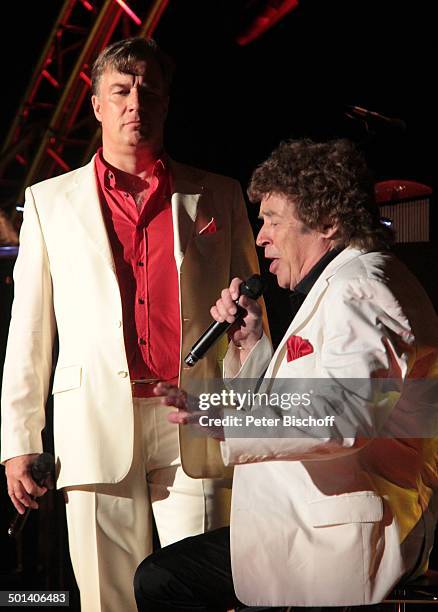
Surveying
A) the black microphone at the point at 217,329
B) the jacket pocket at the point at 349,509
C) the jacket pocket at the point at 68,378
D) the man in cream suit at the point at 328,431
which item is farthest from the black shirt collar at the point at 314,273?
the jacket pocket at the point at 68,378

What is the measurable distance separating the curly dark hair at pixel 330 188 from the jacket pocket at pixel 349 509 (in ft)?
1.67

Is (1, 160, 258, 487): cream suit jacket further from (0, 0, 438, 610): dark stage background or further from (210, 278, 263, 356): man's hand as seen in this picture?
(0, 0, 438, 610): dark stage background

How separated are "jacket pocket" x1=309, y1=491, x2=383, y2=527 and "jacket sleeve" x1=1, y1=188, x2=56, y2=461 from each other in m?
0.86

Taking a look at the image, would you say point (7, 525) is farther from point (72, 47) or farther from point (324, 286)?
point (72, 47)

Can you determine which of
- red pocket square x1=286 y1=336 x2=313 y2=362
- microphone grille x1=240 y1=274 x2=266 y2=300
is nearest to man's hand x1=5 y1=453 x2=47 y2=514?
microphone grille x1=240 y1=274 x2=266 y2=300

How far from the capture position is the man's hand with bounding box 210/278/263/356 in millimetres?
2047

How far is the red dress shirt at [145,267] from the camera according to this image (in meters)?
2.25

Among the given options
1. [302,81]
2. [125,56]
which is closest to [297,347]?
[125,56]

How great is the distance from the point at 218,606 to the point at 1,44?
4004 mm

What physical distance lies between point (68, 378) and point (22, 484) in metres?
0.28

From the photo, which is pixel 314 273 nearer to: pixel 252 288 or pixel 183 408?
pixel 252 288

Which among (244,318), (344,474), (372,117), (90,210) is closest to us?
(344,474)

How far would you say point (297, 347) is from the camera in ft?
5.99

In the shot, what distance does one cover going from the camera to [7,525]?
306 centimetres
